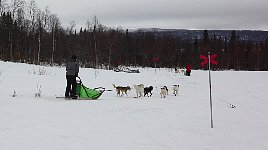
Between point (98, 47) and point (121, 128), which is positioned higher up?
point (98, 47)

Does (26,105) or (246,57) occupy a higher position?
(246,57)

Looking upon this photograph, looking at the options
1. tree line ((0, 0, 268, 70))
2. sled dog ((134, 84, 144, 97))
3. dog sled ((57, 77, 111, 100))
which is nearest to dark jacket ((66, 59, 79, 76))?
dog sled ((57, 77, 111, 100))

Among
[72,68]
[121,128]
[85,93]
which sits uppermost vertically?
[72,68]

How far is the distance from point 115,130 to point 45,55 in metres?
52.0

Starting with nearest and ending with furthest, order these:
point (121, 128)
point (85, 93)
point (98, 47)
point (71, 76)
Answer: point (121, 128), point (71, 76), point (85, 93), point (98, 47)

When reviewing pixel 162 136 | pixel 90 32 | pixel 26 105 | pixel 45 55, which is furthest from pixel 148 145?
pixel 90 32

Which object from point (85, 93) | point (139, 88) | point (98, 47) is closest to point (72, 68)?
point (85, 93)

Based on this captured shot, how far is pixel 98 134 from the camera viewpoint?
7.08 m

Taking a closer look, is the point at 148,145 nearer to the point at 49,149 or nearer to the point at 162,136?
the point at 162,136

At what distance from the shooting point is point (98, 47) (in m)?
61.1

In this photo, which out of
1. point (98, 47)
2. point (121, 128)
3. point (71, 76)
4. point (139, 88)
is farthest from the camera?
point (98, 47)

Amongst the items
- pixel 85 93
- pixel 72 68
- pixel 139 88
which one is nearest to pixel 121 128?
pixel 85 93

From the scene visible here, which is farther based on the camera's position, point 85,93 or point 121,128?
point 85,93

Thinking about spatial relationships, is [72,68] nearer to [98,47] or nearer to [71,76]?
[71,76]
